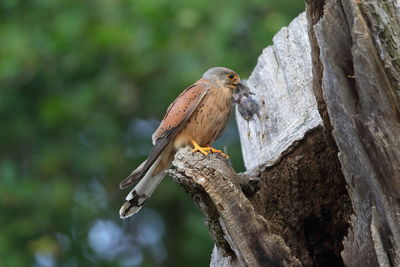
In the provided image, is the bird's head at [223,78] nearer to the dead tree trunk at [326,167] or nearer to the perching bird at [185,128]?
the perching bird at [185,128]

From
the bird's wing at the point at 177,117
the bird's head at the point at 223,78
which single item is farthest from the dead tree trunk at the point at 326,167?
the bird's head at the point at 223,78

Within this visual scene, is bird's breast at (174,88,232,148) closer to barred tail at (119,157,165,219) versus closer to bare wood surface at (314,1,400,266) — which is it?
barred tail at (119,157,165,219)

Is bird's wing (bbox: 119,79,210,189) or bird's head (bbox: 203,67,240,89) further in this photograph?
bird's head (bbox: 203,67,240,89)

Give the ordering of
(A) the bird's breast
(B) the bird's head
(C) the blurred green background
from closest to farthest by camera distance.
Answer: (A) the bird's breast
(B) the bird's head
(C) the blurred green background

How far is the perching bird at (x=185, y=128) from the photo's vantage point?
502cm

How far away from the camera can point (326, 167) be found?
12.6 ft

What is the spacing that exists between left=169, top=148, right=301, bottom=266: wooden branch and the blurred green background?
4028mm

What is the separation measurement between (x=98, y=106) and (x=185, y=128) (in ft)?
12.7

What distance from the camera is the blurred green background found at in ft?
26.5

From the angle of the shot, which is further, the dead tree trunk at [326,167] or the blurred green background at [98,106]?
the blurred green background at [98,106]

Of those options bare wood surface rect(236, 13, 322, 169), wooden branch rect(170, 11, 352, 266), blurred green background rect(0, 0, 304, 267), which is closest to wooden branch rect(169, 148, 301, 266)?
wooden branch rect(170, 11, 352, 266)

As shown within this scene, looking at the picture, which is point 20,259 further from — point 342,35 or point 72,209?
point 342,35

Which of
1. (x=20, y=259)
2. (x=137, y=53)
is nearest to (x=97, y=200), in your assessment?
(x=20, y=259)

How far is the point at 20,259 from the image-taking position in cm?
812
